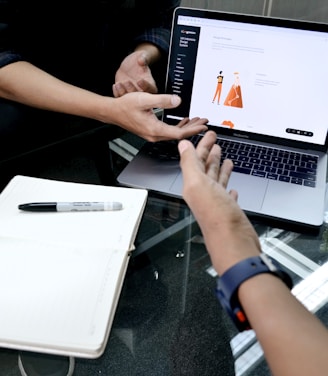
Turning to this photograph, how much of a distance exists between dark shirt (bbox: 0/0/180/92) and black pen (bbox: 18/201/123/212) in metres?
0.38

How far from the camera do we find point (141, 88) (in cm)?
90

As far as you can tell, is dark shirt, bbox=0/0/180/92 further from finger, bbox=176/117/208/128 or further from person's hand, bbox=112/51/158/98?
finger, bbox=176/117/208/128

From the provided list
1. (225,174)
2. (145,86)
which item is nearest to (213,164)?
(225,174)

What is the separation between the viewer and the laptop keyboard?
2.72ft

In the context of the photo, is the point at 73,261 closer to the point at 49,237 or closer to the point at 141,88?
the point at 49,237

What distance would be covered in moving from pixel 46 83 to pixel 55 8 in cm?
19

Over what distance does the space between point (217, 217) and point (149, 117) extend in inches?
15.0

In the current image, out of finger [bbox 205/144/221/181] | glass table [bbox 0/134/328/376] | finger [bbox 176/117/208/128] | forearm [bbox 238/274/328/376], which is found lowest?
glass table [bbox 0/134/328/376]

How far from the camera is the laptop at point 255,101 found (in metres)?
0.80

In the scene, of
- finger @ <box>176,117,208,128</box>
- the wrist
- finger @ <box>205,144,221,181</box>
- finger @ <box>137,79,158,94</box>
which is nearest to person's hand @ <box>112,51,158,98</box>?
finger @ <box>137,79,158,94</box>

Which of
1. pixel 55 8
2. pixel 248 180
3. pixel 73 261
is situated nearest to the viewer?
pixel 73 261

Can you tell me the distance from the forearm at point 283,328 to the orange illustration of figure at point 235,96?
49cm

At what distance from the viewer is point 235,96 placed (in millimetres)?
858

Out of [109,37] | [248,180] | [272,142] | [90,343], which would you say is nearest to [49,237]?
[90,343]
